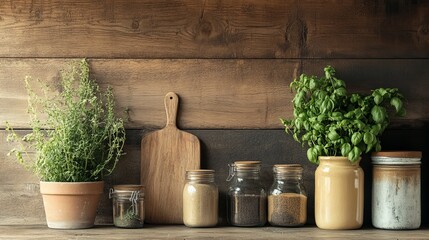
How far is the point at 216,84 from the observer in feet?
6.73

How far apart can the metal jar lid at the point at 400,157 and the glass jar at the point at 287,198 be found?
0.22 meters

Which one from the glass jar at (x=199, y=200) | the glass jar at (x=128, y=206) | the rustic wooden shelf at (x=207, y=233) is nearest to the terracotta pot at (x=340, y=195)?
the rustic wooden shelf at (x=207, y=233)

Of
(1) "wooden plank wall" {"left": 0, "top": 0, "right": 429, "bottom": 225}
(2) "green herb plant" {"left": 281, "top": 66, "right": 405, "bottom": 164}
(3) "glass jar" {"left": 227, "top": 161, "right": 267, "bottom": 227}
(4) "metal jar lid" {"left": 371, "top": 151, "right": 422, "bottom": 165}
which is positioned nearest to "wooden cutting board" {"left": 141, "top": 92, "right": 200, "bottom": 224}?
(1) "wooden plank wall" {"left": 0, "top": 0, "right": 429, "bottom": 225}

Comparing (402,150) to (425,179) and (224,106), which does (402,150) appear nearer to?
(425,179)

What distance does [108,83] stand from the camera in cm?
205

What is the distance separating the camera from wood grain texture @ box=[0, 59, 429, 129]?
205 centimetres

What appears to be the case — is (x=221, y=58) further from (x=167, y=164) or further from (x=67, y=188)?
(x=67, y=188)

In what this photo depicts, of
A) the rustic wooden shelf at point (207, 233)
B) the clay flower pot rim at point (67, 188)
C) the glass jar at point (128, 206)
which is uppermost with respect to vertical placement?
the clay flower pot rim at point (67, 188)

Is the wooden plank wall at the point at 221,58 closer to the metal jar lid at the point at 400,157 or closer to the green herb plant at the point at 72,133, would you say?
the green herb plant at the point at 72,133

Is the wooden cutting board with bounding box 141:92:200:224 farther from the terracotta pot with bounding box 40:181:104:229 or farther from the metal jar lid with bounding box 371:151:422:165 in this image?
the metal jar lid with bounding box 371:151:422:165

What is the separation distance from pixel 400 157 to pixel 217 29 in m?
0.62

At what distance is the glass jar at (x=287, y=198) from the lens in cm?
192

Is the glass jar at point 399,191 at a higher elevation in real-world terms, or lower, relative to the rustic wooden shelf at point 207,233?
higher

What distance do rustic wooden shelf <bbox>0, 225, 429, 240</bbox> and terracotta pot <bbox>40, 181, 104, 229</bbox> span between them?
0.03 meters
